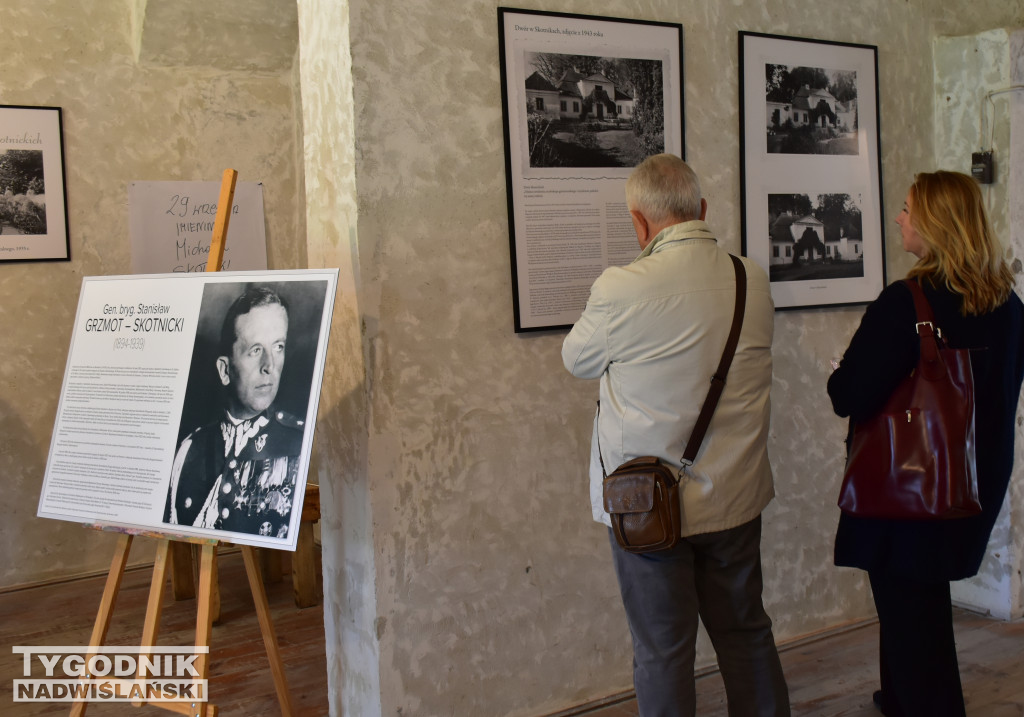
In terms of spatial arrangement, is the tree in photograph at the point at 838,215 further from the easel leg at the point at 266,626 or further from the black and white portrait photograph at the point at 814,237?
the easel leg at the point at 266,626

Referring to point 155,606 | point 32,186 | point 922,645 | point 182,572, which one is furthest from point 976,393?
point 32,186

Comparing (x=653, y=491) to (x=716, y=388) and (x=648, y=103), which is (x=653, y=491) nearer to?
(x=716, y=388)

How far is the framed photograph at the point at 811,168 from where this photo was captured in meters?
3.09

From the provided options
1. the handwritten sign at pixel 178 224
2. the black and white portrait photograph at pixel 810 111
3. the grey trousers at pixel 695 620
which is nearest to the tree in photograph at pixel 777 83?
the black and white portrait photograph at pixel 810 111

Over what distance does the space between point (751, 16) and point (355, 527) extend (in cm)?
213

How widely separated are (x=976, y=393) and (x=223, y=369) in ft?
6.25

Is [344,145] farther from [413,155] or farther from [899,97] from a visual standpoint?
[899,97]

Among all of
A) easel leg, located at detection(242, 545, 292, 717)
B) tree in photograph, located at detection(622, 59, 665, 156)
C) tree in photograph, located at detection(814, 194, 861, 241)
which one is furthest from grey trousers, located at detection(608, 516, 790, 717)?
tree in photograph, located at detection(814, 194, 861, 241)

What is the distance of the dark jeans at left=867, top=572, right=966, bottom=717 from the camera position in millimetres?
2287

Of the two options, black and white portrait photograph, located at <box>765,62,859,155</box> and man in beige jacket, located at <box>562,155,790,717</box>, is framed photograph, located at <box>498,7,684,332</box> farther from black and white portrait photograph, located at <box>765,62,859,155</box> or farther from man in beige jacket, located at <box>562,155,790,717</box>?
man in beige jacket, located at <box>562,155,790,717</box>

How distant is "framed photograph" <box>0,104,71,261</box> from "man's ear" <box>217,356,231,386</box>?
2459mm

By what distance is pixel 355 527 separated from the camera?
254 centimetres

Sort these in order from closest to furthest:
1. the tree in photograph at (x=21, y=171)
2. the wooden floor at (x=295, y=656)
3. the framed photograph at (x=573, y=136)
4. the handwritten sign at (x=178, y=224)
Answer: the framed photograph at (x=573, y=136) < the wooden floor at (x=295, y=656) < the tree in photograph at (x=21, y=171) < the handwritten sign at (x=178, y=224)

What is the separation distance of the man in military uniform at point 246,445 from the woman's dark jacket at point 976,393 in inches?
55.7
